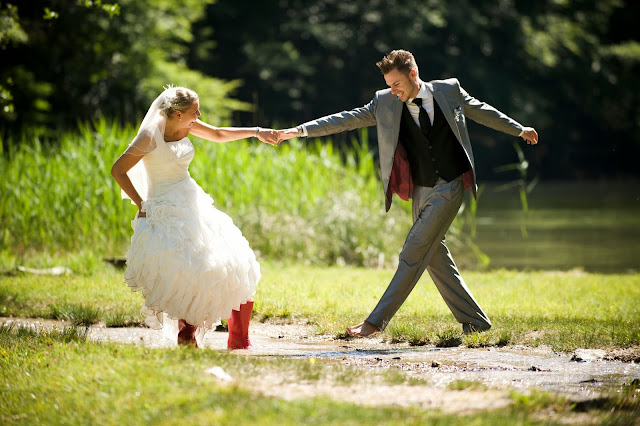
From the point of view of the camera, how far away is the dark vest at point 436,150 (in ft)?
21.6

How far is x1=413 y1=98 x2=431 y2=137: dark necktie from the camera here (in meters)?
6.57

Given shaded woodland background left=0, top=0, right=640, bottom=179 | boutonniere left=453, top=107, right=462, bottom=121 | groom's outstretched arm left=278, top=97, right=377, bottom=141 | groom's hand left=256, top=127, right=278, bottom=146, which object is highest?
shaded woodland background left=0, top=0, right=640, bottom=179

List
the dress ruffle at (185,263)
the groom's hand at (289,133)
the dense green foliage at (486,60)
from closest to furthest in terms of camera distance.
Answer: the dress ruffle at (185,263), the groom's hand at (289,133), the dense green foliage at (486,60)

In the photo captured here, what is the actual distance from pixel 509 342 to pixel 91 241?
747cm

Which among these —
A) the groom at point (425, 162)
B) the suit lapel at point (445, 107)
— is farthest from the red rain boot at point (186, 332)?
the suit lapel at point (445, 107)

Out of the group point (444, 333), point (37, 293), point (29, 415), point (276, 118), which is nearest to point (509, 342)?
point (444, 333)

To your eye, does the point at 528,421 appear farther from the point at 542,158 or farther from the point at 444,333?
the point at 542,158

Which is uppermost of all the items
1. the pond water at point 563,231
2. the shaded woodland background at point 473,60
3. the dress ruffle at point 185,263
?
the shaded woodland background at point 473,60

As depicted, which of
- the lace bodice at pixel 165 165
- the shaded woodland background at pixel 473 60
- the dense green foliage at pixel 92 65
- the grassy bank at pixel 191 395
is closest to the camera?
the grassy bank at pixel 191 395

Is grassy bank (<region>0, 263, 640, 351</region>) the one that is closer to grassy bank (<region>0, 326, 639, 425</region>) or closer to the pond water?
grassy bank (<region>0, 326, 639, 425</region>)

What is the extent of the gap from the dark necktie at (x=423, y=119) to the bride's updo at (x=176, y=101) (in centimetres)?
174

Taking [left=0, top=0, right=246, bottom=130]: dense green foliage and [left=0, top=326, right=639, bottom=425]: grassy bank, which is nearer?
[left=0, top=326, right=639, bottom=425]: grassy bank

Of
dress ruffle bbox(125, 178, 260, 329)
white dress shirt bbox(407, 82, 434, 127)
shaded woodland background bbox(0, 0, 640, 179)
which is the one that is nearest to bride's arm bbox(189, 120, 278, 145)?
dress ruffle bbox(125, 178, 260, 329)

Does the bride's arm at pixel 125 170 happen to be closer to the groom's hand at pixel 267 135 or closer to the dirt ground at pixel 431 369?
the dirt ground at pixel 431 369
